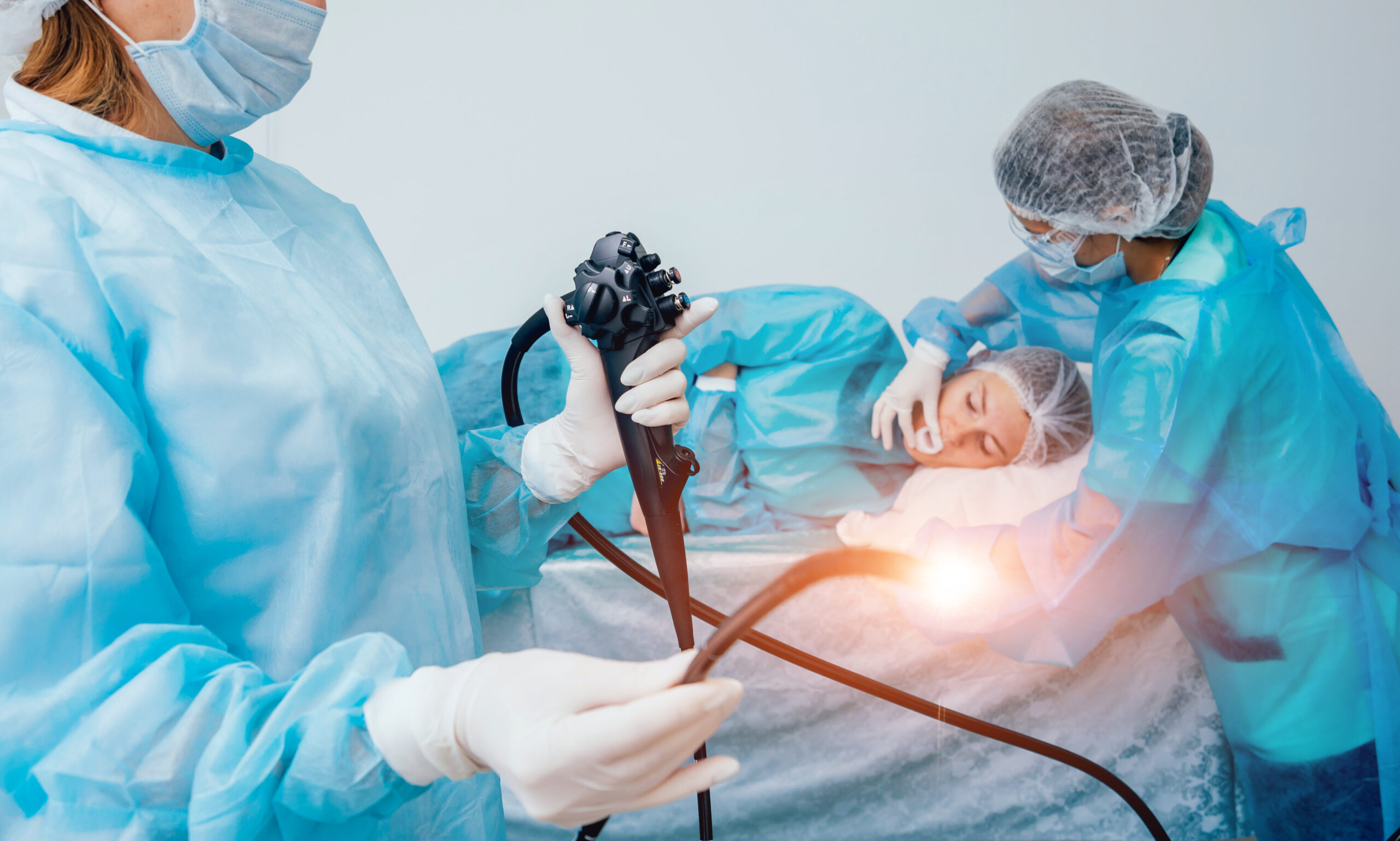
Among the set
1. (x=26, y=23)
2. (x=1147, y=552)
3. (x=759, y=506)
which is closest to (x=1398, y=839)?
(x=1147, y=552)

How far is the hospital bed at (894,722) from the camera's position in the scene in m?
1.25

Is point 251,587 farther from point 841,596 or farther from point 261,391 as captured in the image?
point 841,596

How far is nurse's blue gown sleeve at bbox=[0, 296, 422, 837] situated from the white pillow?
40.5 inches

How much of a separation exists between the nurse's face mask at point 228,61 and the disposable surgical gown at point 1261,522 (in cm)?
97

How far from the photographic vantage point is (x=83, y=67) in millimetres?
554

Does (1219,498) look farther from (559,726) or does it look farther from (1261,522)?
(559,726)

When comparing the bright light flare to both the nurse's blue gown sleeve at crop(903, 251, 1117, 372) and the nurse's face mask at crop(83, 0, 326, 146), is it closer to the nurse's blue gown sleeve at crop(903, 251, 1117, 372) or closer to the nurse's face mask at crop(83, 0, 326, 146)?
the nurse's blue gown sleeve at crop(903, 251, 1117, 372)

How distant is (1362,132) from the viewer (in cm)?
166

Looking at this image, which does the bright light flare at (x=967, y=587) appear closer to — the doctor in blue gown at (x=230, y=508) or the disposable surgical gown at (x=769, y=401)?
the disposable surgical gown at (x=769, y=401)

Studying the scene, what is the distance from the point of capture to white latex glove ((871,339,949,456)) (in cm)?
147

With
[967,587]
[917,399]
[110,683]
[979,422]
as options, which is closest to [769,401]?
[917,399]

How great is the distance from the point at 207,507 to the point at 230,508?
0.04 ft

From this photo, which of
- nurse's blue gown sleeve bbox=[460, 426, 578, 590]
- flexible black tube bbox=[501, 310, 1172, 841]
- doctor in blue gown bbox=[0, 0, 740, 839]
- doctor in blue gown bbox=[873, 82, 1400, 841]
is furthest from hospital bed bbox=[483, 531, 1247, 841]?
doctor in blue gown bbox=[0, 0, 740, 839]

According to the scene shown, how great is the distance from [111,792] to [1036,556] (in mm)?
1007
